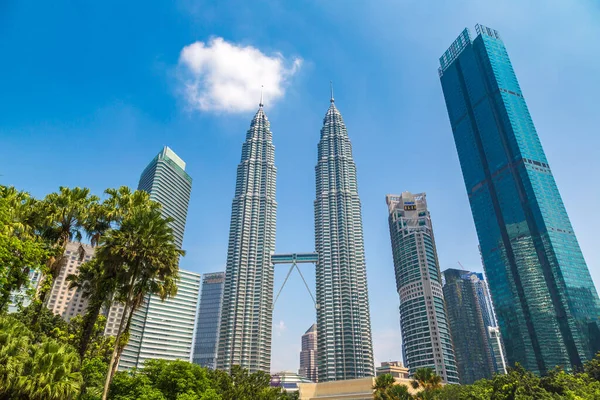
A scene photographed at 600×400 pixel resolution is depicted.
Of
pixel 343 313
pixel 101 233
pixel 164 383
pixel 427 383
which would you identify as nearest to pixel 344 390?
pixel 427 383

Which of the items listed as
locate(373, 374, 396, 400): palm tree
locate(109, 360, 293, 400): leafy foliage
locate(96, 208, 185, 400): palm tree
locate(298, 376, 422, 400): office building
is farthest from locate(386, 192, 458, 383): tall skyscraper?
locate(96, 208, 185, 400): palm tree

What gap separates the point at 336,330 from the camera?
7018 inches

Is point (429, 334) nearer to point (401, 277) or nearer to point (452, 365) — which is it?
point (452, 365)

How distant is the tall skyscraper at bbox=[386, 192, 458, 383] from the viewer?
532 feet

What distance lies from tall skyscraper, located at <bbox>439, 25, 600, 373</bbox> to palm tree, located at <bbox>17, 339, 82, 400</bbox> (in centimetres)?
16564

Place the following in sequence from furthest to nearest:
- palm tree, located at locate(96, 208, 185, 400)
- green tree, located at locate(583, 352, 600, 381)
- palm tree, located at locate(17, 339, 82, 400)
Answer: green tree, located at locate(583, 352, 600, 381), palm tree, located at locate(96, 208, 185, 400), palm tree, located at locate(17, 339, 82, 400)

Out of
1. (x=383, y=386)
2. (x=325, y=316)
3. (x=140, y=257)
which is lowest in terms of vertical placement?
(x=383, y=386)

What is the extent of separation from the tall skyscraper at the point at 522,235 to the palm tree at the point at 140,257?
161m

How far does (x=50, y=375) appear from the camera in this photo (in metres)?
21.7

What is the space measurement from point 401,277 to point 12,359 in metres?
186

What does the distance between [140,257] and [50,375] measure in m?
8.98

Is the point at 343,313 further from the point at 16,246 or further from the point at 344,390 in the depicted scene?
the point at 16,246

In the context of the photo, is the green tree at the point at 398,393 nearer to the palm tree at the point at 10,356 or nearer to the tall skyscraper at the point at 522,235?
the palm tree at the point at 10,356

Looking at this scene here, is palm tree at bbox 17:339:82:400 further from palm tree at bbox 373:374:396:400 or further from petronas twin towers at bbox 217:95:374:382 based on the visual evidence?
petronas twin towers at bbox 217:95:374:382
